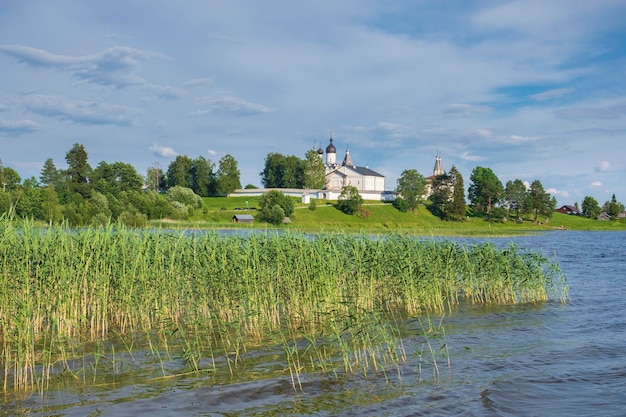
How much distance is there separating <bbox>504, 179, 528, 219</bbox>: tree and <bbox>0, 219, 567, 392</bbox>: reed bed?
10425 cm

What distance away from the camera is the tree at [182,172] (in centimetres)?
12638

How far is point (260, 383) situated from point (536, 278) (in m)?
13.0

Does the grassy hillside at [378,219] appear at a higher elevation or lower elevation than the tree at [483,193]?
lower

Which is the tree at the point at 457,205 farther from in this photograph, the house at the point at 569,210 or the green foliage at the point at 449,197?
the house at the point at 569,210

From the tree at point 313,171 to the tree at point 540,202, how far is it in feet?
153

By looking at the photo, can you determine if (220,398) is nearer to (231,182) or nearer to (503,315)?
(503,315)

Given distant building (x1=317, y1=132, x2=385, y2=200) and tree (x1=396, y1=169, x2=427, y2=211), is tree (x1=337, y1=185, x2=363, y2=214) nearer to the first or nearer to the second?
tree (x1=396, y1=169, x2=427, y2=211)

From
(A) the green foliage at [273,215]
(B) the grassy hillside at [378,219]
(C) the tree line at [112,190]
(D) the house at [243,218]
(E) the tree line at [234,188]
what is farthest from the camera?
(B) the grassy hillside at [378,219]

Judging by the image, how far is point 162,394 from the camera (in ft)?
29.3

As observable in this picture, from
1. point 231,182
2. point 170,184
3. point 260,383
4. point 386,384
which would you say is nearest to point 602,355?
point 386,384

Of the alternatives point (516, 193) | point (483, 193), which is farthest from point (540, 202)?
point (483, 193)

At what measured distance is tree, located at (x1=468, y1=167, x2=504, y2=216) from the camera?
115 m

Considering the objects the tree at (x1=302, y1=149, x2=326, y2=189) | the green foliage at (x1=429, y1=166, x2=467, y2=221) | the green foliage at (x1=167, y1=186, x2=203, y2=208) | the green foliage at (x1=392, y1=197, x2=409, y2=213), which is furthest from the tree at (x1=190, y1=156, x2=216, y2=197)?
the green foliage at (x1=429, y1=166, x2=467, y2=221)

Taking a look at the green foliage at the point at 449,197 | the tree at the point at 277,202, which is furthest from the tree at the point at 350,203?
the green foliage at the point at 449,197
